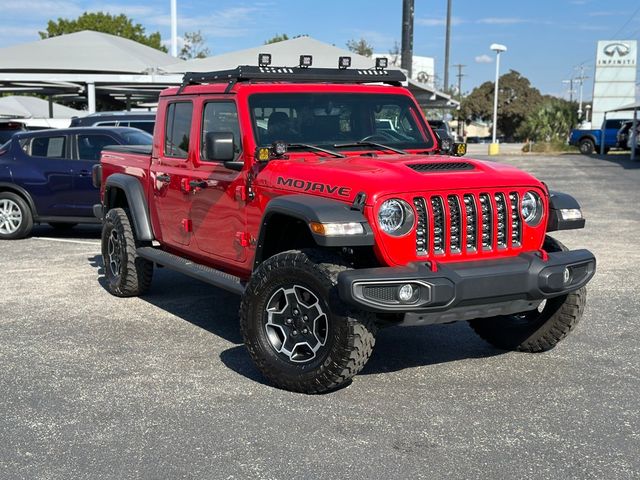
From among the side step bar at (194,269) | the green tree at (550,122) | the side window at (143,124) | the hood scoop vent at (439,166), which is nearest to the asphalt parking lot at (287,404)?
the side step bar at (194,269)

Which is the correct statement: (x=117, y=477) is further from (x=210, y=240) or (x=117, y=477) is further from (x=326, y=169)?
(x=210, y=240)

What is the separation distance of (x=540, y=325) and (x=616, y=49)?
5375 cm

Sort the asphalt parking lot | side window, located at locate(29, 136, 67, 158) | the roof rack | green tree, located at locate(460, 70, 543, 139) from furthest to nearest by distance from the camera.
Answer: green tree, located at locate(460, 70, 543, 139) < side window, located at locate(29, 136, 67, 158) < the roof rack < the asphalt parking lot

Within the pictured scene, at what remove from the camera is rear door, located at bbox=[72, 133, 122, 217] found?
1091 cm

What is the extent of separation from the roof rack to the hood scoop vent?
150cm

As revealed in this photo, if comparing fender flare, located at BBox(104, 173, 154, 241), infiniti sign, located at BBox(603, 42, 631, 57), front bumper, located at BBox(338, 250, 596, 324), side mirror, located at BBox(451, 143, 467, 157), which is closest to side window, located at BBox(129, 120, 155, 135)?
fender flare, located at BBox(104, 173, 154, 241)

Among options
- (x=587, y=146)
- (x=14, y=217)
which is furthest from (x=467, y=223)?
(x=587, y=146)

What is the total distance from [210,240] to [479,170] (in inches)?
83.0

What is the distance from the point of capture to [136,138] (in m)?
11.2

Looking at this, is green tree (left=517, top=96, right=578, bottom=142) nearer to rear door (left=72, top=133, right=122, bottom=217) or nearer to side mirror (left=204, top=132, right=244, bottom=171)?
rear door (left=72, top=133, right=122, bottom=217)

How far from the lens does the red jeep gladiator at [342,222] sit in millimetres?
4562

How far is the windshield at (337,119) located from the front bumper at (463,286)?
158 cm

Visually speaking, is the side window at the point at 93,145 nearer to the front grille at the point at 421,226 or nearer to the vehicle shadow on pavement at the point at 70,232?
the vehicle shadow on pavement at the point at 70,232

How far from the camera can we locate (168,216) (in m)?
6.79
